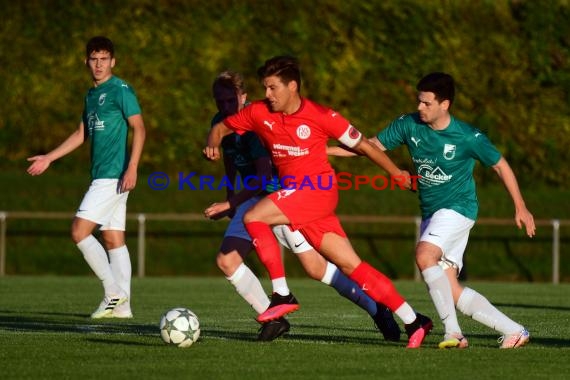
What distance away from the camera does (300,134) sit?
8.65m

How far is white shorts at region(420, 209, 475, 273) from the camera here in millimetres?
8672

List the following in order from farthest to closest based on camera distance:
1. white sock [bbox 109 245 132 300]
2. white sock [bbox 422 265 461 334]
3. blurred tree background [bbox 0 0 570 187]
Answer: blurred tree background [bbox 0 0 570 187], white sock [bbox 109 245 132 300], white sock [bbox 422 265 461 334]

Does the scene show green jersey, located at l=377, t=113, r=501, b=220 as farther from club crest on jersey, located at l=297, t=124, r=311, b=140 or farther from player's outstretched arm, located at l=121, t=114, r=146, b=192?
player's outstretched arm, located at l=121, t=114, r=146, b=192

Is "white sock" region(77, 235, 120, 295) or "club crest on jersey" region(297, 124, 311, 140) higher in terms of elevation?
"club crest on jersey" region(297, 124, 311, 140)

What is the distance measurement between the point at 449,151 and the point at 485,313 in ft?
3.66

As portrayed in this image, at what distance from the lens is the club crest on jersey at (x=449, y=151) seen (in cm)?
885

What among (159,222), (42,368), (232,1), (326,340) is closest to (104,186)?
(326,340)

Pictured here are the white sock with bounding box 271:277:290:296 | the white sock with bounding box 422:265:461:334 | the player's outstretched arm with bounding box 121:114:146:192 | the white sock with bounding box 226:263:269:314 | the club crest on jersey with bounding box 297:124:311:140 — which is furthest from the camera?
the player's outstretched arm with bounding box 121:114:146:192

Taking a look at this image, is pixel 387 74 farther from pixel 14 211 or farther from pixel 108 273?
pixel 108 273

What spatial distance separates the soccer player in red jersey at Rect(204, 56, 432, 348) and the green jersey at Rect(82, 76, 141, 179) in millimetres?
2880

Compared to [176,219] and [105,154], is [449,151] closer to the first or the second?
[105,154]

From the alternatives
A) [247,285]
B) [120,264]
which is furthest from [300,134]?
[120,264]

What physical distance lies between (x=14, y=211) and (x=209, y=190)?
3.21m

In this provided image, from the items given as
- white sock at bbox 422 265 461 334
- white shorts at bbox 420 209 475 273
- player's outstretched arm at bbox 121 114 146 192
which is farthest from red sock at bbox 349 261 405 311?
player's outstretched arm at bbox 121 114 146 192
